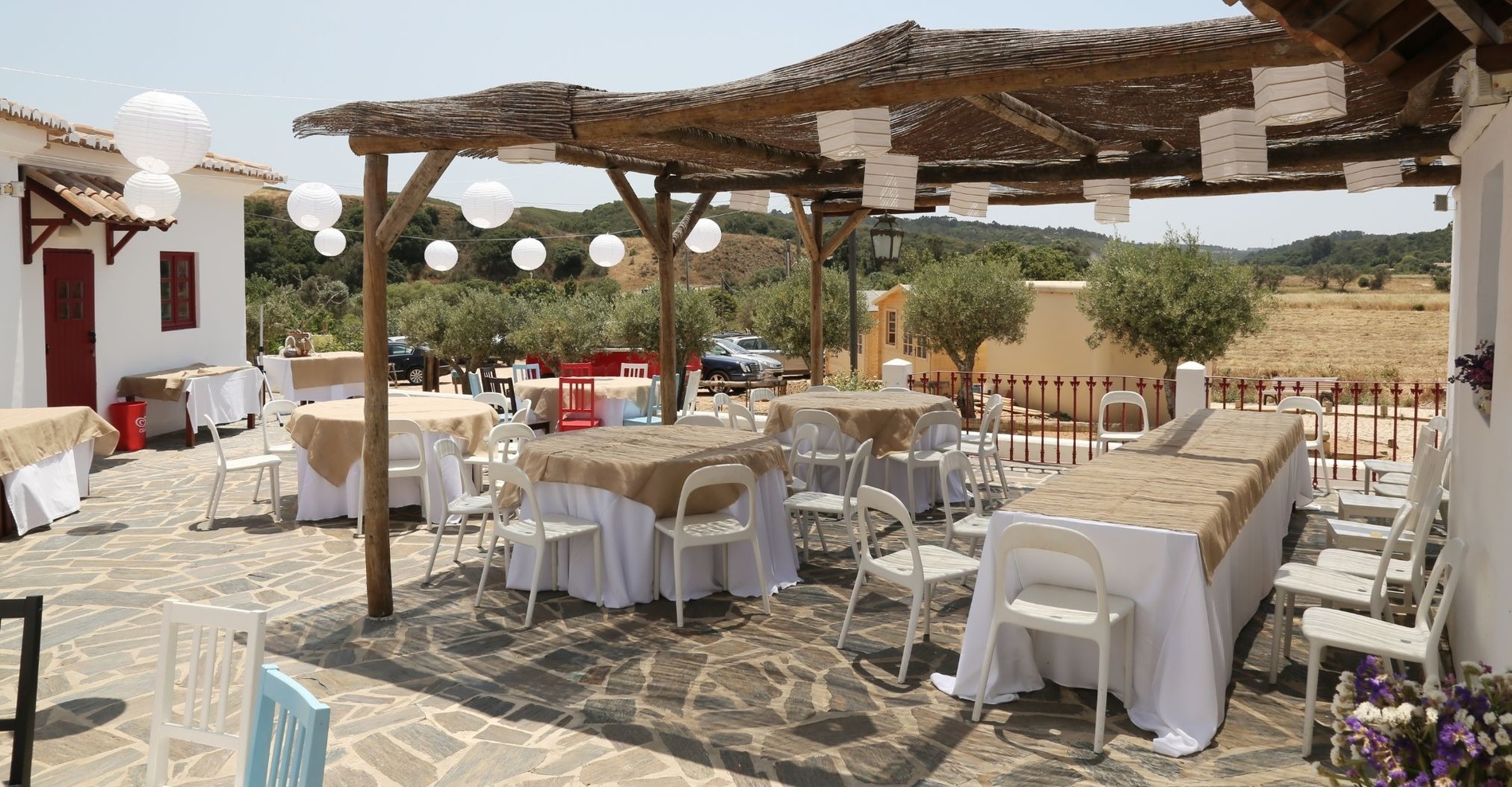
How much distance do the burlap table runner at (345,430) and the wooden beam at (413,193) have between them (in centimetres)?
259

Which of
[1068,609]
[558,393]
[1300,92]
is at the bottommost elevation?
[1068,609]

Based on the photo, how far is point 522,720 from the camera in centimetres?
420

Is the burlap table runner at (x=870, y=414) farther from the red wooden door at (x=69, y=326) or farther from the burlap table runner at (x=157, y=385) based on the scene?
the red wooden door at (x=69, y=326)

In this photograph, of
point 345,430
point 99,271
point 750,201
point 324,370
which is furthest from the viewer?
point 324,370

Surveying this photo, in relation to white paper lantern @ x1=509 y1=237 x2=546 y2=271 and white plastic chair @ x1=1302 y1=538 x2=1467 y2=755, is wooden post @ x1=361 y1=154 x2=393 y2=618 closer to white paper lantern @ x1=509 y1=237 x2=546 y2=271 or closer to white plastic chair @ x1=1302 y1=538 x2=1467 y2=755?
white plastic chair @ x1=1302 y1=538 x2=1467 y2=755

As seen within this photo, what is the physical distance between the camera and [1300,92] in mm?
4000

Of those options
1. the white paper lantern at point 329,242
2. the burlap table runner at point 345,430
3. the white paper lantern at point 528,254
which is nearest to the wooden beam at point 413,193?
the burlap table runner at point 345,430

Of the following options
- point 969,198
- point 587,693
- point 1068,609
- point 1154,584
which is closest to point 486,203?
point 969,198

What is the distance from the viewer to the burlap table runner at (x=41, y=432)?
7344 millimetres

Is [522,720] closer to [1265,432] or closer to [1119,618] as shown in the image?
[1119,618]

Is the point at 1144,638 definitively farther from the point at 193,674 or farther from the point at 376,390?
the point at 376,390

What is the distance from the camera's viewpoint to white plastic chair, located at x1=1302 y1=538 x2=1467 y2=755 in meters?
3.69

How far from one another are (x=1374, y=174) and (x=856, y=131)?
15.5 ft

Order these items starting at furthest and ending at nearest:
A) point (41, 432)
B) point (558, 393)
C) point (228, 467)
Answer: point (558, 393) < point (228, 467) < point (41, 432)
